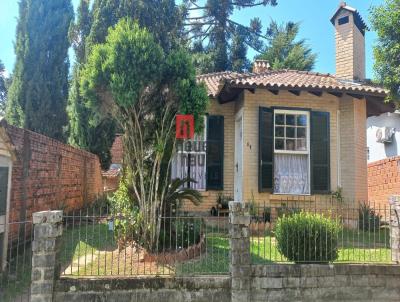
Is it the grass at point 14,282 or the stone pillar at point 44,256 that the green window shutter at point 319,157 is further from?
the grass at point 14,282

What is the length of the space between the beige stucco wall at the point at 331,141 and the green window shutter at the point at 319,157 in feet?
0.67

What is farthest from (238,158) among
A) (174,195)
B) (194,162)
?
(174,195)

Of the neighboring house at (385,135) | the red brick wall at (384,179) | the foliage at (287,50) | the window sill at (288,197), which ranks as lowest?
the window sill at (288,197)

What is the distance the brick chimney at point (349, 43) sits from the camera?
1187 centimetres

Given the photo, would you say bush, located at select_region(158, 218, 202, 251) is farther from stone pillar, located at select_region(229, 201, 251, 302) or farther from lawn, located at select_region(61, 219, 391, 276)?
stone pillar, located at select_region(229, 201, 251, 302)

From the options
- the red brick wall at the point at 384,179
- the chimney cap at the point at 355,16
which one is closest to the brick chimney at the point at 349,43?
the chimney cap at the point at 355,16

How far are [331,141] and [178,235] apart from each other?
5482 millimetres

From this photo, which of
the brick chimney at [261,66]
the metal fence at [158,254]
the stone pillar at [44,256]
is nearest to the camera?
the stone pillar at [44,256]

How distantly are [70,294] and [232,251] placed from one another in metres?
2.40

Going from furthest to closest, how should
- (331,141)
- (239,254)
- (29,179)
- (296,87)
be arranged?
(331,141) → (296,87) → (29,179) → (239,254)

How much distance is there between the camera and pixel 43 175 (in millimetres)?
8461

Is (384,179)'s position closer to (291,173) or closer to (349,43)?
(349,43)

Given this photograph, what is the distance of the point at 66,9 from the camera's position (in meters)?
14.3

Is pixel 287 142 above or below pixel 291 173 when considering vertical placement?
above
